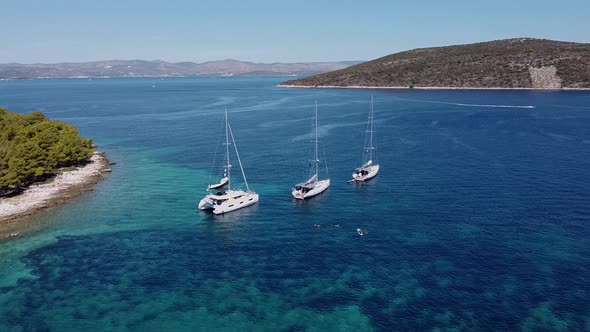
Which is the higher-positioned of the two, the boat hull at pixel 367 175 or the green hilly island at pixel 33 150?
the green hilly island at pixel 33 150

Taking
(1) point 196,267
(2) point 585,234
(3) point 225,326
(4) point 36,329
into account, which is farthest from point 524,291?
(4) point 36,329

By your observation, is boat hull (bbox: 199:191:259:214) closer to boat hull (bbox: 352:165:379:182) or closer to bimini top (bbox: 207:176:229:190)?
bimini top (bbox: 207:176:229:190)

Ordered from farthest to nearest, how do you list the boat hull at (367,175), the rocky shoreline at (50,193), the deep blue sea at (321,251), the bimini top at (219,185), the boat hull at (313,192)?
the boat hull at (367,175) < the bimini top at (219,185) < the boat hull at (313,192) < the rocky shoreline at (50,193) < the deep blue sea at (321,251)

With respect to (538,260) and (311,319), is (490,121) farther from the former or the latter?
(311,319)

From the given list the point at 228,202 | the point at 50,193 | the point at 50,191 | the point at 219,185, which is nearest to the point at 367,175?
the point at 219,185

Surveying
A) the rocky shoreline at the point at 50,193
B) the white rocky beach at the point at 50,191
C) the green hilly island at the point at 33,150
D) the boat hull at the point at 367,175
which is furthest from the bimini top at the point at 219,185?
the green hilly island at the point at 33,150

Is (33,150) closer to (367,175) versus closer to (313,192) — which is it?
(313,192)

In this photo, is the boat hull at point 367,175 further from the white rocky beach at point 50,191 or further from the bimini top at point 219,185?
the white rocky beach at point 50,191
